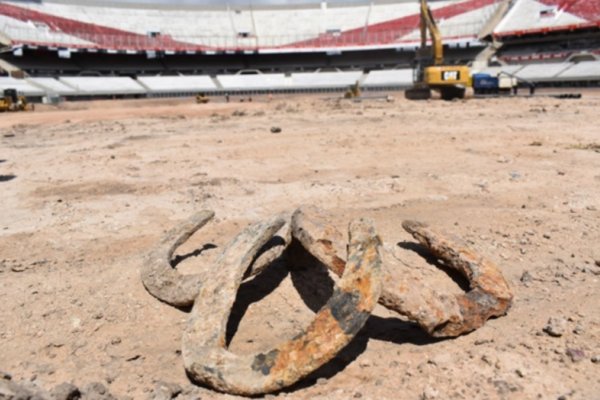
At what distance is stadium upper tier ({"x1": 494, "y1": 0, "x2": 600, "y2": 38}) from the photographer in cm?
3728

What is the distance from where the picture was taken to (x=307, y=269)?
3.85 m

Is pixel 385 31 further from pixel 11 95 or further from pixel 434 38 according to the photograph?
pixel 11 95

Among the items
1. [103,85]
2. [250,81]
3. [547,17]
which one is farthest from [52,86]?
[547,17]

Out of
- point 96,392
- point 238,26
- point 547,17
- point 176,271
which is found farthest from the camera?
point 238,26

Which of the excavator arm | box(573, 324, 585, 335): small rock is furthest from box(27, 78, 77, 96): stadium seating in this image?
box(573, 324, 585, 335): small rock

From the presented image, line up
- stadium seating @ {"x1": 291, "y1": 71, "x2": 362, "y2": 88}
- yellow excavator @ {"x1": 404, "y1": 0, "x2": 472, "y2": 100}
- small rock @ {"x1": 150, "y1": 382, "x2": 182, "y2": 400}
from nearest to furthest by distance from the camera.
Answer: small rock @ {"x1": 150, "y1": 382, "x2": 182, "y2": 400}, yellow excavator @ {"x1": 404, "y1": 0, "x2": 472, "y2": 100}, stadium seating @ {"x1": 291, "y1": 71, "x2": 362, "y2": 88}

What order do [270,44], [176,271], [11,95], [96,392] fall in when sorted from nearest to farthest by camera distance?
[96,392] → [176,271] → [11,95] → [270,44]

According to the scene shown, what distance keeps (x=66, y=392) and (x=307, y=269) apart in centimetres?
200

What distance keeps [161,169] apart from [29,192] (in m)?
2.11

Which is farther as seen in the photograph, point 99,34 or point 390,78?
point 99,34

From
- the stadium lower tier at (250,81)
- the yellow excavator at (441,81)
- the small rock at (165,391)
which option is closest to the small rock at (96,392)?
the small rock at (165,391)

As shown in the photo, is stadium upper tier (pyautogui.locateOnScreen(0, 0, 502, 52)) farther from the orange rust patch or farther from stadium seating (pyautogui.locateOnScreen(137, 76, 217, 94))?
the orange rust patch

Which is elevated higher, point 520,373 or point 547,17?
point 547,17

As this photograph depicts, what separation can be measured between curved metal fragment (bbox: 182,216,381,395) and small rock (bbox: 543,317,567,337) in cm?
118
